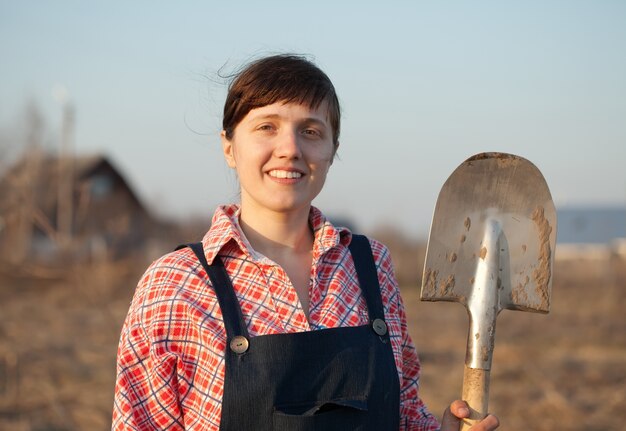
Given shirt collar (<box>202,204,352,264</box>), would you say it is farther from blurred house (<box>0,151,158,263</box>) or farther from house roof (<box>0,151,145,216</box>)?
house roof (<box>0,151,145,216</box>)

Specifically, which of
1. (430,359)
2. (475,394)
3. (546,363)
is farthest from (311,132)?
(546,363)

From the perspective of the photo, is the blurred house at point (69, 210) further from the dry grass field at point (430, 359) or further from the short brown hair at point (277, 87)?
the short brown hair at point (277, 87)

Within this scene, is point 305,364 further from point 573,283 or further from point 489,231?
point 573,283

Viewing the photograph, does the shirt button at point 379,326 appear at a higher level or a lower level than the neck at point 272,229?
lower

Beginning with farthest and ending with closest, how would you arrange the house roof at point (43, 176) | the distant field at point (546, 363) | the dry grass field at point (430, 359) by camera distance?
1. the distant field at point (546, 363)
2. the dry grass field at point (430, 359)
3. the house roof at point (43, 176)

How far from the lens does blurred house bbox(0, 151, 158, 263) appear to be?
4720mm

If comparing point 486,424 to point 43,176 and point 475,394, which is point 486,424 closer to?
point 475,394

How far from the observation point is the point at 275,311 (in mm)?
1555

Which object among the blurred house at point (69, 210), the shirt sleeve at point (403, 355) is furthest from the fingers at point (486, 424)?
the blurred house at point (69, 210)

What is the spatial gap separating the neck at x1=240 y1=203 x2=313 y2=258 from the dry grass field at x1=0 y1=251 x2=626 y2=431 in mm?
2726

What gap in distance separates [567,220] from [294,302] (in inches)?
1716

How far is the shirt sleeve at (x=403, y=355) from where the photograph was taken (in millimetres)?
1722

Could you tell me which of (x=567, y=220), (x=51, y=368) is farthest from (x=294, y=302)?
(x=567, y=220)

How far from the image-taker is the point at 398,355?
1.67 meters
